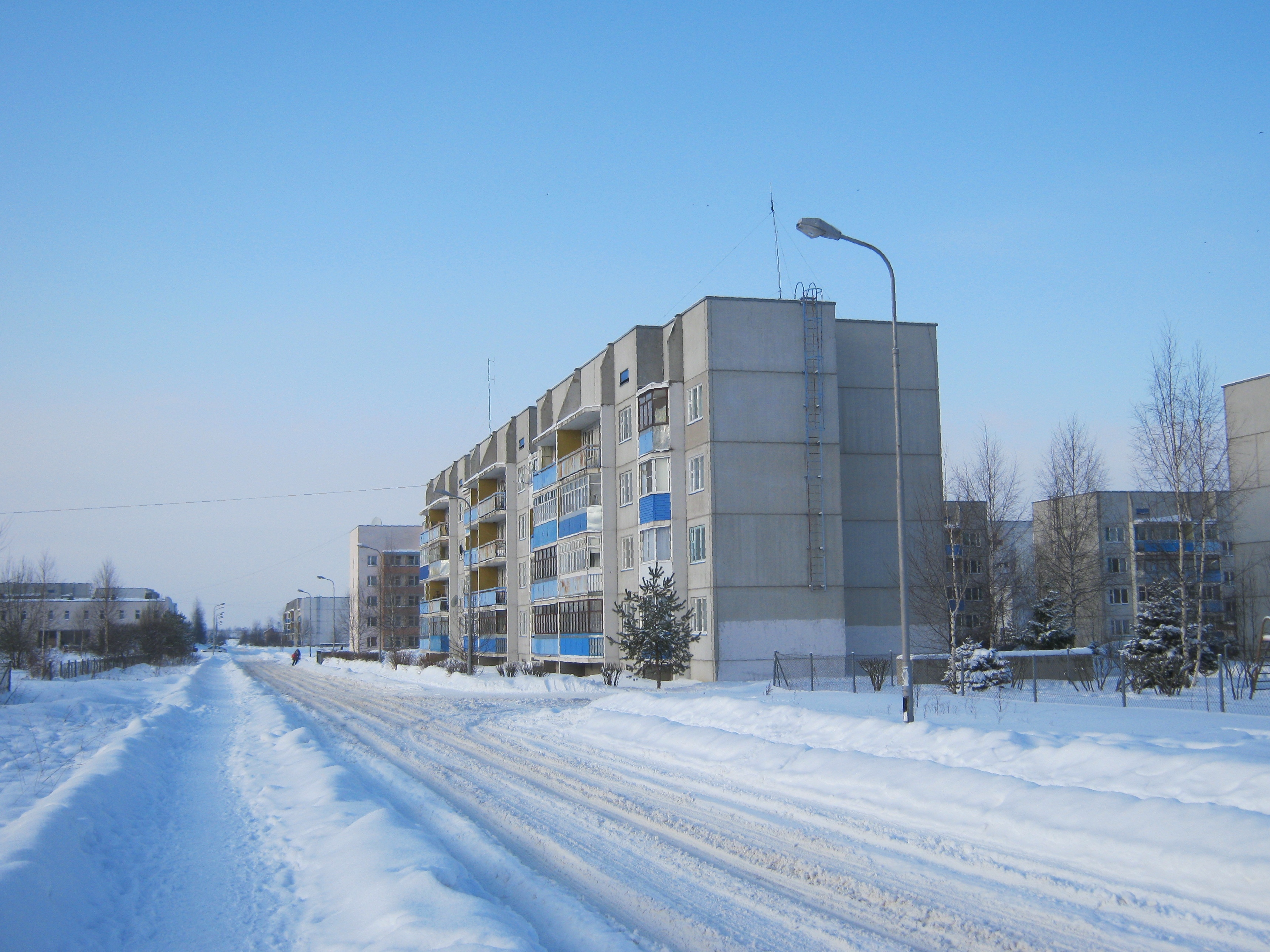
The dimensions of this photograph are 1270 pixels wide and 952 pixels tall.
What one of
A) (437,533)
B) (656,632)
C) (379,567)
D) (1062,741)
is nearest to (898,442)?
(1062,741)

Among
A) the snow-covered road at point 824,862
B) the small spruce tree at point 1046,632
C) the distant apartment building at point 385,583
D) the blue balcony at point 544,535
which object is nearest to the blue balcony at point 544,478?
the blue balcony at point 544,535

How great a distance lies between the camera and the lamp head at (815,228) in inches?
674

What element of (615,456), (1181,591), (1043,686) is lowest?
(1043,686)

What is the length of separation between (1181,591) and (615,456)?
2383cm

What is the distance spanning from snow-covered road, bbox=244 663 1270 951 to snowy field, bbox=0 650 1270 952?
1.3 inches

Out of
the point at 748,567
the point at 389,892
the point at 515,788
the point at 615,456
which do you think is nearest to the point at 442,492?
the point at 615,456

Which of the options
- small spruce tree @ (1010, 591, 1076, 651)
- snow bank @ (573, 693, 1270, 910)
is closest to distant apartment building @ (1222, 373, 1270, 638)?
small spruce tree @ (1010, 591, 1076, 651)

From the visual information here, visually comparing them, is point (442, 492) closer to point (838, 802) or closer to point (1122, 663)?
point (1122, 663)

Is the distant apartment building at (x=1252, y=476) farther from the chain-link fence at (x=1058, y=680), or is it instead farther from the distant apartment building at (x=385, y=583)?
the distant apartment building at (x=385, y=583)

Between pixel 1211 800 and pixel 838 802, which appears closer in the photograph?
pixel 1211 800

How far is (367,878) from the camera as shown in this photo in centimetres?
752

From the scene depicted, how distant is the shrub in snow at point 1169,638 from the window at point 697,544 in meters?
15.1

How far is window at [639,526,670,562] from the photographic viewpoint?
1639 inches

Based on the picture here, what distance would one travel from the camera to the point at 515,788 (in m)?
13.0
